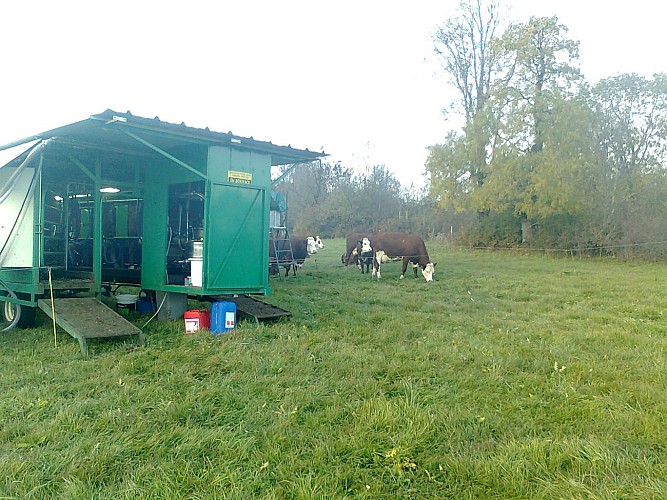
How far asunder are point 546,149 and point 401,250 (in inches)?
407

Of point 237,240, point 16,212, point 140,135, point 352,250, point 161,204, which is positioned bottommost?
point 352,250

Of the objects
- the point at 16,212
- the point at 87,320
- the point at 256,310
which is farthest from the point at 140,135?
the point at 256,310

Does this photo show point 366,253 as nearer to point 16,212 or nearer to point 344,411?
point 16,212

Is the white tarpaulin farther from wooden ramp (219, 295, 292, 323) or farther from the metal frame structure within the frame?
wooden ramp (219, 295, 292, 323)

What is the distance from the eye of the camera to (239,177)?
24.1ft

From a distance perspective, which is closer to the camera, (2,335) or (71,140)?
(2,335)

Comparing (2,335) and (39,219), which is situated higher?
(39,219)

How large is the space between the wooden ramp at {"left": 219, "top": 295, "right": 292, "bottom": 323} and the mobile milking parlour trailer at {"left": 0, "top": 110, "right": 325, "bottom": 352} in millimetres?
219

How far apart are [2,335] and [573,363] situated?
6.87 metres

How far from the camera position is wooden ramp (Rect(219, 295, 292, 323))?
7188 mm

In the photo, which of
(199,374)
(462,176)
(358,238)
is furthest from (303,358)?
(462,176)

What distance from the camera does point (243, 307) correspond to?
7418mm

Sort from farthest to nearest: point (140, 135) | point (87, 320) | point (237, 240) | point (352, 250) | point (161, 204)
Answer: point (352, 250) → point (161, 204) → point (237, 240) → point (140, 135) → point (87, 320)

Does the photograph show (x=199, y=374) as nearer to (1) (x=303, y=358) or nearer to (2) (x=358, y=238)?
(1) (x=303, y=358)
